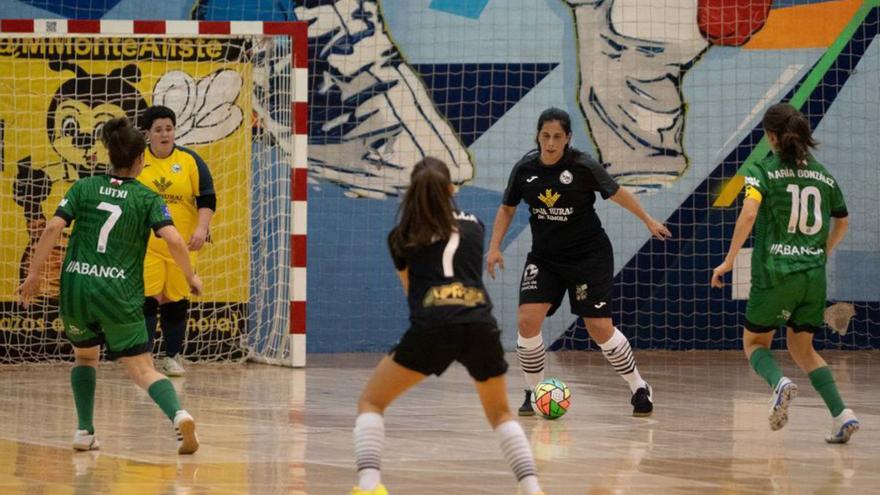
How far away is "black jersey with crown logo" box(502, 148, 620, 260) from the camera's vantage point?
9.38 meters

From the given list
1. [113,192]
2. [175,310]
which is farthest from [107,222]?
[175,310]

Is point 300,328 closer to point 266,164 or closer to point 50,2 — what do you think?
point 266,164

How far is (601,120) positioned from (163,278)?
5962mm

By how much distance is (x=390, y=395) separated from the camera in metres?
5.93

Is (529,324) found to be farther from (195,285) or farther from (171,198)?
(171,198)

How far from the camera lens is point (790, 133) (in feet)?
27.7

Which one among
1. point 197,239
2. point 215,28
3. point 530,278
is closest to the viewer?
point 530,278

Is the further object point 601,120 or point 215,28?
point 601,120

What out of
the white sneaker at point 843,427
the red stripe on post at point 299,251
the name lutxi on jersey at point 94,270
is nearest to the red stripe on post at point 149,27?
the red stripe on post at point 299,251

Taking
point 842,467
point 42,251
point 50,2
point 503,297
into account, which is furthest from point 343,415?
point 50,2

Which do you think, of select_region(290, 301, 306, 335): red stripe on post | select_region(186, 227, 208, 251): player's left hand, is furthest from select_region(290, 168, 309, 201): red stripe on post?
select_region(186, 227, 208, 251): player's left hand

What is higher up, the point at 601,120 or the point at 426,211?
the point at 426,211

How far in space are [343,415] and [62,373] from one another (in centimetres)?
402

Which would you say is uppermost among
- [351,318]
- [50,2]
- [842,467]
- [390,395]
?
[50,2]
